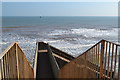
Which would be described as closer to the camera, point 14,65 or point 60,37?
point 14,65

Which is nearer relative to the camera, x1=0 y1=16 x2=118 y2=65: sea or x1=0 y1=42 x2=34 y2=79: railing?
x1=0 y1=42 x2=34 y2=79: railing

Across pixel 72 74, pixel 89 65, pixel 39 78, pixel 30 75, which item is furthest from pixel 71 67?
pixel 39 78

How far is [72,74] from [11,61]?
5.80ft

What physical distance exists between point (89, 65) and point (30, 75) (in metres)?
1.65

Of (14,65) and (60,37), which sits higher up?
(60,37)

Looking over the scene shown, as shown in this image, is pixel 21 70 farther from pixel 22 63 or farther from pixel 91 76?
pixel 91 76

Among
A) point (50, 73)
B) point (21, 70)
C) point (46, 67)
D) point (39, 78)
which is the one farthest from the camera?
point (46, 67)

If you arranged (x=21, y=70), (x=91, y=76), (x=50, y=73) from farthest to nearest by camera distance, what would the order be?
(x=50, y=73) < (x=91, y=76) < (x=21, y=70)

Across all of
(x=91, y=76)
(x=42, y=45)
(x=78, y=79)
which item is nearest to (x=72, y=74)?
(x=78, y=79)

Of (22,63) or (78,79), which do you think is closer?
(22,63)

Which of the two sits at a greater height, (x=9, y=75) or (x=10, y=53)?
(x=10, y=53)

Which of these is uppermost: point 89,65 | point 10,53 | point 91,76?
point 10,53

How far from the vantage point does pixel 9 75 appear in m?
3.29

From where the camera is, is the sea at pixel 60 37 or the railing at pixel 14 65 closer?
the railing at pixel 14 65
